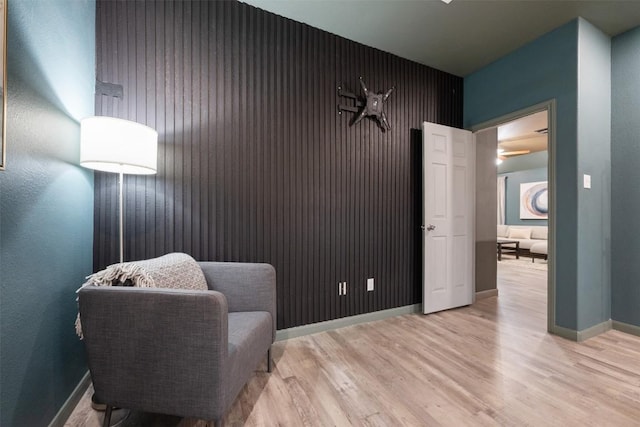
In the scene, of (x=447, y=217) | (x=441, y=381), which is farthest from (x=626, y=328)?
(x=441, y=381)

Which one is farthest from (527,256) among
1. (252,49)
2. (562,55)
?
(252,49)

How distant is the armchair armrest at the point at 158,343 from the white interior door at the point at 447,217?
2.25 metres

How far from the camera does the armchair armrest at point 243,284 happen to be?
1666 millimetres

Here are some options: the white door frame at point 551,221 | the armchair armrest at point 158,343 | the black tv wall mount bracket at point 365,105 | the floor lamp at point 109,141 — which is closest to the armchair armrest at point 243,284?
the armchair armrest at point 158,343

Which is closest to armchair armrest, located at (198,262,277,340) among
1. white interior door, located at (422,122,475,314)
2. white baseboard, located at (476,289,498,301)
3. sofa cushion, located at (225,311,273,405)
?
sofa cushion, located at (225,311,273,405)

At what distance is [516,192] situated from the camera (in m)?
7.46

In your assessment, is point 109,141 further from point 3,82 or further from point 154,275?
point 154,275

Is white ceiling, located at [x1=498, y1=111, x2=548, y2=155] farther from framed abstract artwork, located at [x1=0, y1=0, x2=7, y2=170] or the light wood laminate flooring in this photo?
framed abstract artwork, located at [x1=0, y1=0, x2=7, y2=170]

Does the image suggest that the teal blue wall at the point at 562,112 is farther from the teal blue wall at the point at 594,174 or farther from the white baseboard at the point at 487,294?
the white baseboard at the point at 487,294

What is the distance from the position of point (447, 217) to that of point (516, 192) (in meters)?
6.28

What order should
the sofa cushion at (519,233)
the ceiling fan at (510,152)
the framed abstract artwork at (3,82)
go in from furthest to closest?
the ceiling fan at (510,152) < the sofa cushion at (519,233) < the framed abstract artwork at (3,82)

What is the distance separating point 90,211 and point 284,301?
148 cm

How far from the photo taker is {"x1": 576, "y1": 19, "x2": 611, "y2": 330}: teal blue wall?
7.21ft

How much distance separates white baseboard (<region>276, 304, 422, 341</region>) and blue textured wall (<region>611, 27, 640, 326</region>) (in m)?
1.75
